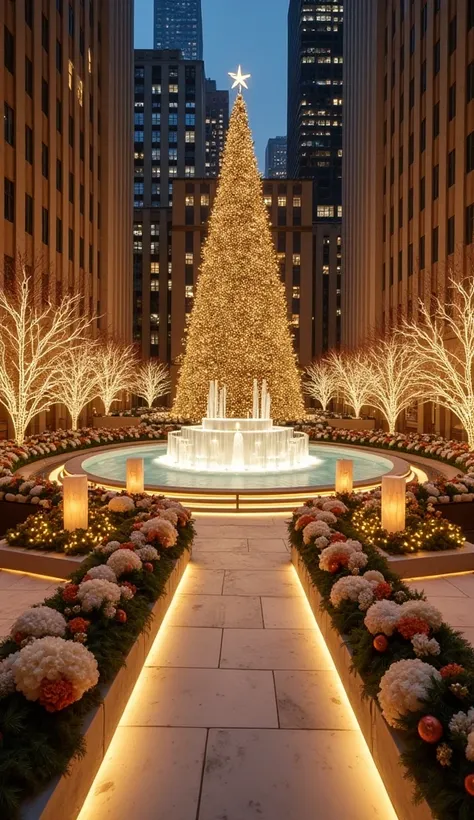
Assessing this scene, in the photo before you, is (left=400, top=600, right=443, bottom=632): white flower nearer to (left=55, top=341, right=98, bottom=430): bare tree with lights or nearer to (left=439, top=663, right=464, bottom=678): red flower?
(left=439, top=663, right=464, bottom=678): red flower

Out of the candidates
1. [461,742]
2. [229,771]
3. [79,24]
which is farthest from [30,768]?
[79,24]

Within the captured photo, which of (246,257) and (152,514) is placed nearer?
(152,514)

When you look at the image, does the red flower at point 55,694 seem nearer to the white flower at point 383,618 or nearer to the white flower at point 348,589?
the white flower at point 383,618

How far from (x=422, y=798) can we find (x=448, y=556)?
201 inches

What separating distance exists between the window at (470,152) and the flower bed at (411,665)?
28.6 m

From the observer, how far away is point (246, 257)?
24484 millimetres

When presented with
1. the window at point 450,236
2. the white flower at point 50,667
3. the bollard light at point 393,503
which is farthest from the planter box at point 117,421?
the white flower at point 50,667

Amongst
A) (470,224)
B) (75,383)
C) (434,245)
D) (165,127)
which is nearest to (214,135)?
(165,127)

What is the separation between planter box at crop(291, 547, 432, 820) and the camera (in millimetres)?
3018

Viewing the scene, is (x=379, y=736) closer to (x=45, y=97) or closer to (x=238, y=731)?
(x=238, y=731)

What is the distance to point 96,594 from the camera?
451 cm

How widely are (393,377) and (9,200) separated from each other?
2249 cm

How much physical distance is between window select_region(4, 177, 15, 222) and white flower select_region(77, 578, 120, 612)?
88.5ft

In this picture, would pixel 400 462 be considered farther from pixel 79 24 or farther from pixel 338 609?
pixel 79 24
